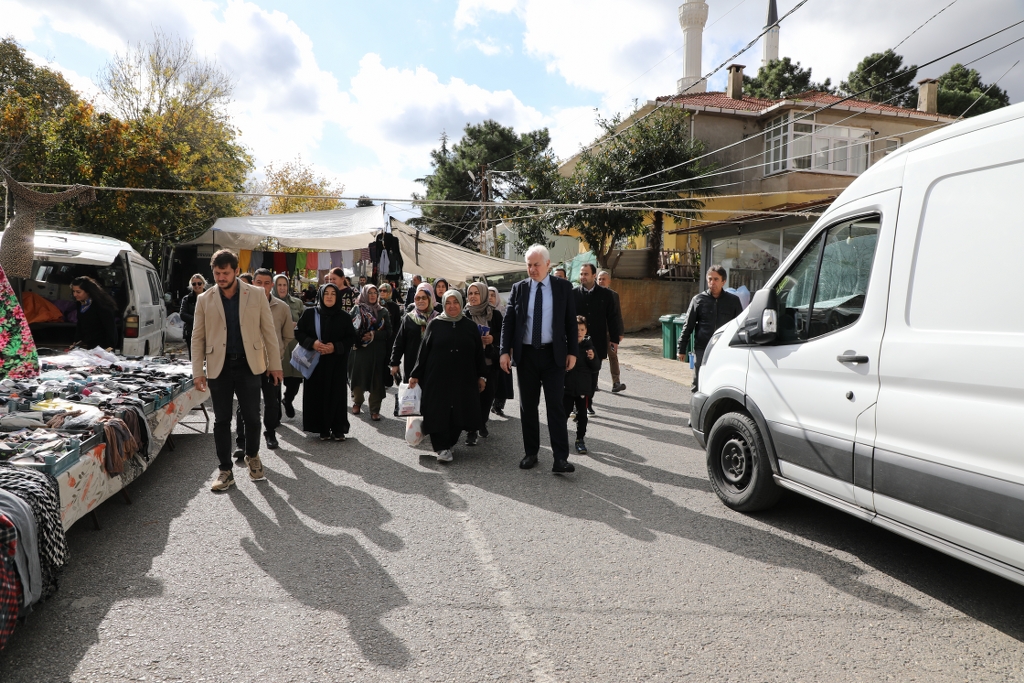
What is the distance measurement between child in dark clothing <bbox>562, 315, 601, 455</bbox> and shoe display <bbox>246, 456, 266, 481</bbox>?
2.87m

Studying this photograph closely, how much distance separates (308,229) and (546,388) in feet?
33.2

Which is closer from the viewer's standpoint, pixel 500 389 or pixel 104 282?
pixel 500 389

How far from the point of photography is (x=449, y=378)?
21.7 feet

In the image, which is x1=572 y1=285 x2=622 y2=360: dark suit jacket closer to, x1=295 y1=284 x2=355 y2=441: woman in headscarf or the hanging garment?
x1=295 y1=284 x2=355 y2=441: woman in headscarf

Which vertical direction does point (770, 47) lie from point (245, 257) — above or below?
above

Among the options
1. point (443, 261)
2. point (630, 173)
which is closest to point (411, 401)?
point (443, 261)

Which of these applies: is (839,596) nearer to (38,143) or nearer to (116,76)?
(38,143)

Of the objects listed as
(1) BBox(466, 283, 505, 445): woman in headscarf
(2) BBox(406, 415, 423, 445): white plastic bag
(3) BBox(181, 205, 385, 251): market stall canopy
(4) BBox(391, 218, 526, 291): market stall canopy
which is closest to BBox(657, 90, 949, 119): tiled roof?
(4) BBox(391, 218, 526, 291): market stall canopy

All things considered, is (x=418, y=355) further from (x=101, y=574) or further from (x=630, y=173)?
(x=630, y=173)

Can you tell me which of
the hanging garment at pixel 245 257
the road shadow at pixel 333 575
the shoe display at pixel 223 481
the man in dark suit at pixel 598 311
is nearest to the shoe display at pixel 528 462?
the road shadow at pixel 333 575

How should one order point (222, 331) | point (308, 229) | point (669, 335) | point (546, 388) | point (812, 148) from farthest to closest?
1. point (812, 148)
2. point (669, 335)
3. point (308, 229)
4. point (546, 388)
5. point (222, 331)

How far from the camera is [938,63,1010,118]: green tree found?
33219mm

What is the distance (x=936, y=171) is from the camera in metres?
3.34

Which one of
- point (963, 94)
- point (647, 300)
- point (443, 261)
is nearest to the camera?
point (443, 261)
